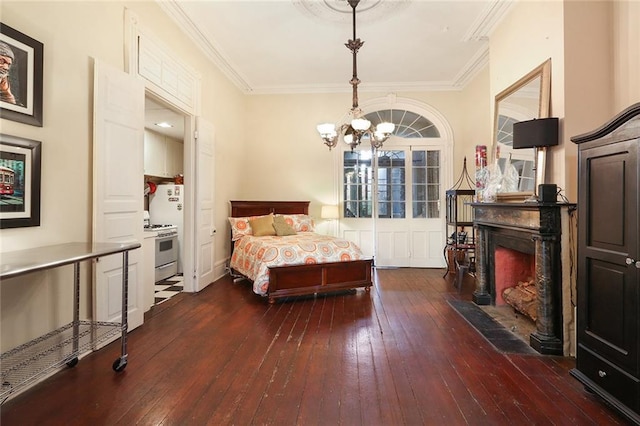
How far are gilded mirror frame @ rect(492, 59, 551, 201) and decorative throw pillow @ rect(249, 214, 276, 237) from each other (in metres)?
3.34

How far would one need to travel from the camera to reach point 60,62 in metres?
2.35

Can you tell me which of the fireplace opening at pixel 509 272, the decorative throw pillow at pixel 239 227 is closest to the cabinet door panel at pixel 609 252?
the fireplace opening at pixel 509 272

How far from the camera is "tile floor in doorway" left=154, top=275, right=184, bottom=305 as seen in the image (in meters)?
4.19

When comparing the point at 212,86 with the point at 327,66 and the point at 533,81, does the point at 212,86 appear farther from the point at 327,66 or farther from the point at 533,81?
the point at 533,81

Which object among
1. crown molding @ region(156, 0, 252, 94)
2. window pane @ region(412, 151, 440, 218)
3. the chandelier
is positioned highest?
crown molding @ region(156, 0, 252, 94)

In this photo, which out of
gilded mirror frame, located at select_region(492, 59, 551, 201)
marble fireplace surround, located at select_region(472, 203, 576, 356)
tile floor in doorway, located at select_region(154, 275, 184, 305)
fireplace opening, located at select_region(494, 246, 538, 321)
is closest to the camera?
marble fireplace surround, located at select_region(472, 203, 576, 356)

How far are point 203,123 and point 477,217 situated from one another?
3.87 m

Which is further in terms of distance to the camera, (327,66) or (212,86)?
(327,66)

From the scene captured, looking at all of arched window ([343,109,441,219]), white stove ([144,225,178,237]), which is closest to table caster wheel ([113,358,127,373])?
white stove ([144,225,178,237])

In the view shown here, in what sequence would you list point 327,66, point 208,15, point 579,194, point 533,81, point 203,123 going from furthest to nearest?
point 327,66
point 203,123
point 208,15
point 533,81
point 579,194

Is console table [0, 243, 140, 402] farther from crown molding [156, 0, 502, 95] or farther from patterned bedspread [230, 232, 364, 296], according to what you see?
crown molding [156, 0, 502, 95]

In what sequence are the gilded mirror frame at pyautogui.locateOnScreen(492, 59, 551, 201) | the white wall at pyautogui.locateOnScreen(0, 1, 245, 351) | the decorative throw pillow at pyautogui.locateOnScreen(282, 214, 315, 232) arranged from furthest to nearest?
1. the decorative throw pillow at pyautogui.locateOnScreen(282, 214, 315, 232)
2. the gilded mirror frame at pyautogui.locateOnScreen(492, 59, 551, 201)
3. the white wall at pyautogui.locateOnScreen(0, 1, 245, 351)

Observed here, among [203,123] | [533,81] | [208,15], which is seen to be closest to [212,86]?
[203,123]

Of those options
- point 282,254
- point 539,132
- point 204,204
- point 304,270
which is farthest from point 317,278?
point 539,132
